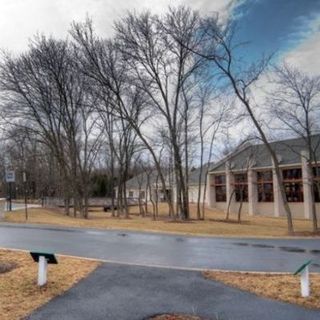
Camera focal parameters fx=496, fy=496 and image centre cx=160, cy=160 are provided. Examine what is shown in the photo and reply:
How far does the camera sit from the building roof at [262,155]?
155 feet

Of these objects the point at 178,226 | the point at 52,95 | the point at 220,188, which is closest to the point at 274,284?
the point at 178,226

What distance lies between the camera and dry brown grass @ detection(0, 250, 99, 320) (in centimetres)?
747

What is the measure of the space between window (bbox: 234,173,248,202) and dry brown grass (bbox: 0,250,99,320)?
4044 cm

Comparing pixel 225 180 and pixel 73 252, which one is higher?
pixel 225 180

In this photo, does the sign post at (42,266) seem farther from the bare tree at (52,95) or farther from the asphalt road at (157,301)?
the bare tree at (52,95)

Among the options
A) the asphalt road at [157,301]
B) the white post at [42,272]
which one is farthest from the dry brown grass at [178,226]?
the white post at [42,272]

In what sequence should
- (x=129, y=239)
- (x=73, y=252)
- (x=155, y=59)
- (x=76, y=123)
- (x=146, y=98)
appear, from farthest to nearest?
(x=76, y=123), (x=146, y=98), (x=155, y=59), (x=129, y=239), (x=73, y=252)

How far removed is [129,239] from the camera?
721 inches

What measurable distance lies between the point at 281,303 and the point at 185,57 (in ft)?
101

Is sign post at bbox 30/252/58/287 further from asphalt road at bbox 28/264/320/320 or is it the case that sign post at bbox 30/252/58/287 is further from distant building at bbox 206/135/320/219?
distant building at bbox 206/135/320/219

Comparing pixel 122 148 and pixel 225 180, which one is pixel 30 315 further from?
pixel 225 180

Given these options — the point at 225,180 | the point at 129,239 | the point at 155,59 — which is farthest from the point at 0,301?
the point at 225,180

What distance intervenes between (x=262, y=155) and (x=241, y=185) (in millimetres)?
3810

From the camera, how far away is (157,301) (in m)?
7.86
